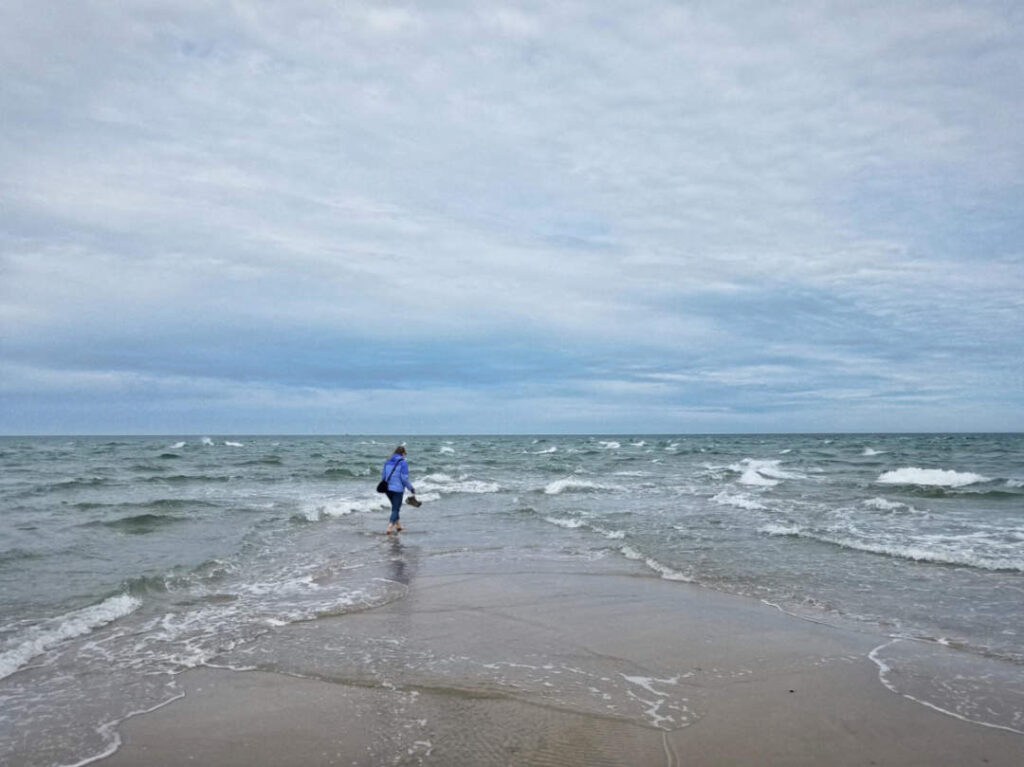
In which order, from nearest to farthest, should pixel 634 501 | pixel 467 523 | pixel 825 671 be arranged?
1. pixel 825 671
2. pixel 467 523
3. pixel 634 501

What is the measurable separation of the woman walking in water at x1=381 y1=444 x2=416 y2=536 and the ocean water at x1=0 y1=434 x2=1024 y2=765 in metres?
0.55

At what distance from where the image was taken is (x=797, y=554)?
12.1m

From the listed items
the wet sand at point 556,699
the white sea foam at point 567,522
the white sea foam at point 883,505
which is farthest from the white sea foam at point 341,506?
the white sea foam at point 883,505

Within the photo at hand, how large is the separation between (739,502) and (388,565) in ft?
40.7

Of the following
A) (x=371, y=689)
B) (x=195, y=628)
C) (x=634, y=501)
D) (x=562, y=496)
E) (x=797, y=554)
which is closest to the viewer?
(x=371, y=689)

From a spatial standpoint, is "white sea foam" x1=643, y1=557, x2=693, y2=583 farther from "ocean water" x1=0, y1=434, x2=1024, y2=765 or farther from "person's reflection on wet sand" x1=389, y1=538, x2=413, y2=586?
"person's reflection on wet sand" x1=389, y1=538, x2=413, y2=586

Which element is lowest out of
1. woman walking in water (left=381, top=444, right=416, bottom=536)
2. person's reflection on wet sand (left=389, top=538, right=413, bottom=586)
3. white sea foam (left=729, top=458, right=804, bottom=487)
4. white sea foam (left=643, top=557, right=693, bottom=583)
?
white sea foam (left=729, top=458, right=804, bottom=487)

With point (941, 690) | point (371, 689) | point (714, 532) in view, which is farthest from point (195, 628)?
point (714, 532)

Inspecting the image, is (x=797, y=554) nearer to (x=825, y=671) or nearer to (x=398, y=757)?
(x=825, y=671)

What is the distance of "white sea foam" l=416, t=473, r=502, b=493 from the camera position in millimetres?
26159

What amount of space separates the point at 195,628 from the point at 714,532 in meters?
10.6

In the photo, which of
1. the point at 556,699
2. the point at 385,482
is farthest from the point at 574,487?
the point at 556,699

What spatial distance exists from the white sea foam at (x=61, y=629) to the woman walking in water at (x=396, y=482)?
675 centimetres

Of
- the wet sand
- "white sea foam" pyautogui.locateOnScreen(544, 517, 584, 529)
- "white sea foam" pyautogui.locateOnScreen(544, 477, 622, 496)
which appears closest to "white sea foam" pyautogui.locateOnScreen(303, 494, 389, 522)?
"white sea foam" pyautogui.locateOnScreen(544, 517, 584, 529)
